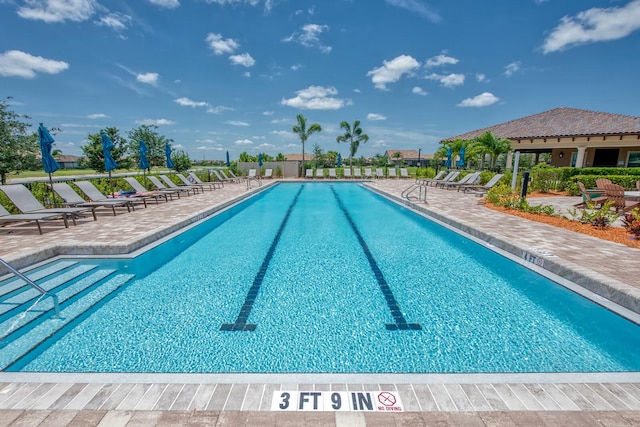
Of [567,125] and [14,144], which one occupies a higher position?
[567,125]

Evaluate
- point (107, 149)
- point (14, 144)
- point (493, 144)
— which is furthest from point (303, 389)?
point (493, 144)

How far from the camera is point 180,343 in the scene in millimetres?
3080

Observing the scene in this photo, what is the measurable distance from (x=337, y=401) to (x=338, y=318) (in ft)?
5.27

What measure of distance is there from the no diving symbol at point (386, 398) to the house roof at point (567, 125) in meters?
23.6

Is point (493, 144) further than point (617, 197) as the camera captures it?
Yes

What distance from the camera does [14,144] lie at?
47.8ft

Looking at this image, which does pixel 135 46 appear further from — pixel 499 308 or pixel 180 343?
pixel 499 308

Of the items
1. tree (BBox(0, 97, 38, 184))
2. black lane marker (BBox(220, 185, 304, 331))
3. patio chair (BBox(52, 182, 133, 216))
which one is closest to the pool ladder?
black lane marker (BBox(220, 185, 304, 331))

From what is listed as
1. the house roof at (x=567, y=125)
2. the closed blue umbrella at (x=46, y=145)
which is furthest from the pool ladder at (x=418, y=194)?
the house roof at (x=567, y=125)

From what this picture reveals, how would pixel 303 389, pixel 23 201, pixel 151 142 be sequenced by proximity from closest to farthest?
1. pixel 303 389
2. pixel 23 201
3. pixel 151 142

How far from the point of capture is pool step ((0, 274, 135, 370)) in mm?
2830

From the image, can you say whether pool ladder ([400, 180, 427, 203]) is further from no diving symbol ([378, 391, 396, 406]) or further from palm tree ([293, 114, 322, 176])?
palm tree ([293, 114, 322, 176])

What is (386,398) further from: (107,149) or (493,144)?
(493,144)

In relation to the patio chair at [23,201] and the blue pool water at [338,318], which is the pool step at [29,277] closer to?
the blue pool water at [338,318]
